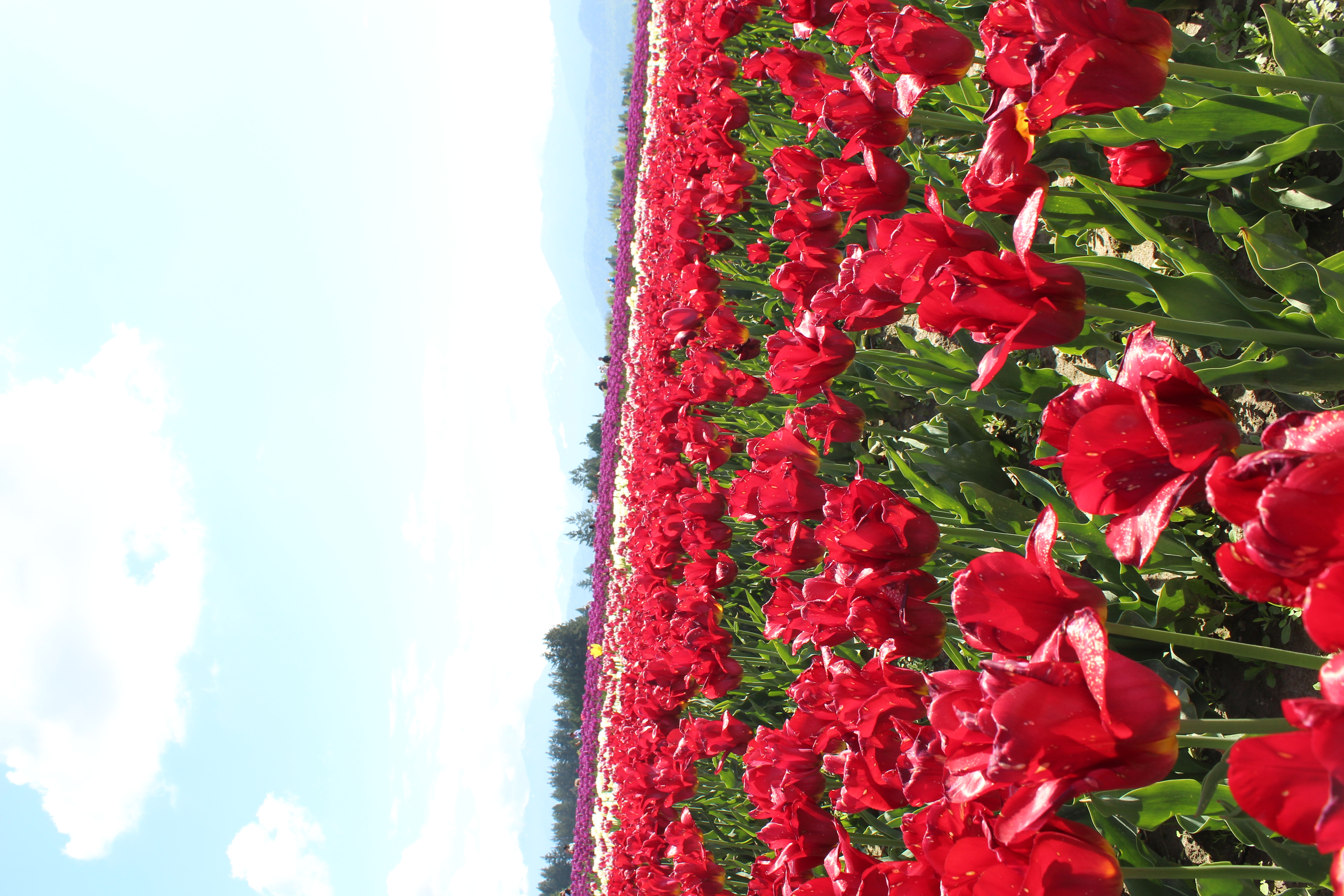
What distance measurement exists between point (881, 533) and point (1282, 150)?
1.07 meters

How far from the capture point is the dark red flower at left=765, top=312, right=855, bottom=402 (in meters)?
2.26

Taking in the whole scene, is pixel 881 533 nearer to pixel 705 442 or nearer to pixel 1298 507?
pixel 1298 507

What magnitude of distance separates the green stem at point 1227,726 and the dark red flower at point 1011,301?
56 cm

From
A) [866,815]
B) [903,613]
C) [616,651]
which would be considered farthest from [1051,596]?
[616,651]

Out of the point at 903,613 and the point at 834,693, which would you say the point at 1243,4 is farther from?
the point at 834,693

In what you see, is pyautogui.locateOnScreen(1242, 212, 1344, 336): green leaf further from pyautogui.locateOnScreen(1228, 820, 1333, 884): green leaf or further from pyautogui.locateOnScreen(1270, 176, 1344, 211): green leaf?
pyautogui.locateOnScreen(1228, 820, 1333, 884): green leaf

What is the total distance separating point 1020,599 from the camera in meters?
1.08

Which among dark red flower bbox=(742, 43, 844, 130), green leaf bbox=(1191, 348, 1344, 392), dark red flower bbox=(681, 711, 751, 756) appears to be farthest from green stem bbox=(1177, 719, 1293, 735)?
dark red flower bbox=(681, 711, 751, 756)

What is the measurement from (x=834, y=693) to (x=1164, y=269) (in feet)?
4.76

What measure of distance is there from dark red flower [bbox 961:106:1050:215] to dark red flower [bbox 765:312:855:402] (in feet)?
2.60

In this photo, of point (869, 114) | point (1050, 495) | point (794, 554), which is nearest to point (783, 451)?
point (794, 554)

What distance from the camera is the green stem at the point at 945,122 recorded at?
244 centimetres

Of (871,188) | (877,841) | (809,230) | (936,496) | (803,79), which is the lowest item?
(877,841)

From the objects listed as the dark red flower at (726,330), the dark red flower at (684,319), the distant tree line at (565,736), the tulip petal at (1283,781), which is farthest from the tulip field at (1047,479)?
the distant tree line at (565,736)
